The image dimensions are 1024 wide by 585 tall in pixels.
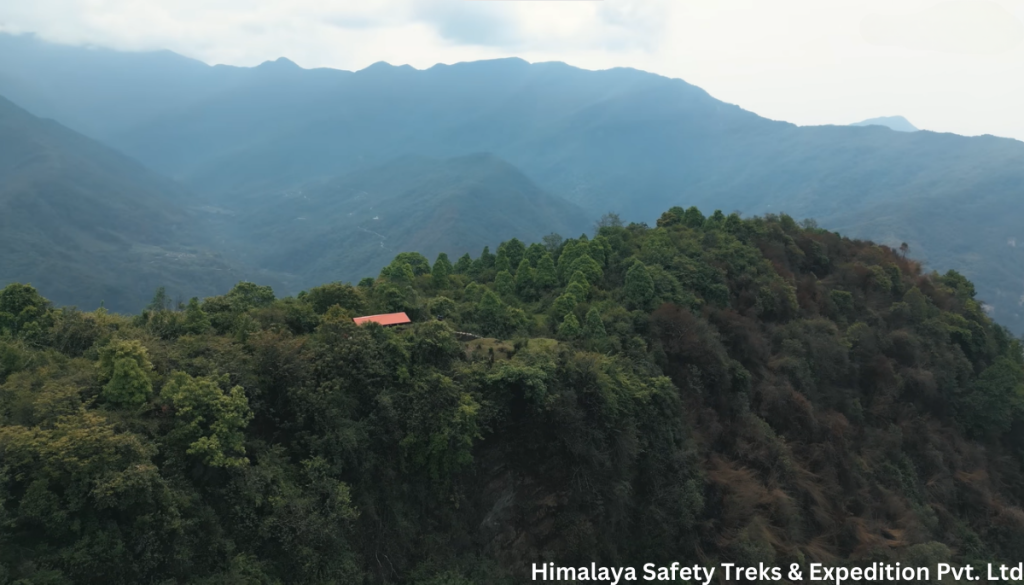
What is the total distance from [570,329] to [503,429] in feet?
22.1

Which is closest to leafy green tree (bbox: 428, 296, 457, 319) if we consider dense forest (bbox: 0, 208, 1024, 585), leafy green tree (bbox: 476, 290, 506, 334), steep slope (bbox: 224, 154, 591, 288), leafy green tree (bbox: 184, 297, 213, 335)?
dense forest (bbox: 0, 208, 1024, 585)

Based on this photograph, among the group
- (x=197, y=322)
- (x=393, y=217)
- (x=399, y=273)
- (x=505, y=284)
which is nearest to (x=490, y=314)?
(x=505, y=284)

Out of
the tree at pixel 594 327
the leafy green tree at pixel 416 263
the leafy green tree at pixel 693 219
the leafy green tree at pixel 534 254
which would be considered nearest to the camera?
the tree at pixel 594 327

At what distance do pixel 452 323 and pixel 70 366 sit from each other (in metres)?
11.7

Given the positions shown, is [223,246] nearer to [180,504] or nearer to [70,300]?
[70,300]

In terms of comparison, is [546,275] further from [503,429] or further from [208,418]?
[208,418]

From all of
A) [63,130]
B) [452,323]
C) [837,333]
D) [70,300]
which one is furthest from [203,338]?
[63,130]

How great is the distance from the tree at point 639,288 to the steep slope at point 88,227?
79.7 metres

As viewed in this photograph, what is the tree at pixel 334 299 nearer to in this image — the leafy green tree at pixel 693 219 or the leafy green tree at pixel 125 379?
the leafy green tree at pixel 125 379

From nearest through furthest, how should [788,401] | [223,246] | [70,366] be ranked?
[70,366], [788,401], [223,246]

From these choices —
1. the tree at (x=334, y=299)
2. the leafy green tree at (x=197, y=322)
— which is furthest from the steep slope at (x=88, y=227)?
the leafy green tree at (x=197, y=322)

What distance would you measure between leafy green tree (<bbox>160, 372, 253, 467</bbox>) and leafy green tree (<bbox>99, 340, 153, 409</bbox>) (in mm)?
439

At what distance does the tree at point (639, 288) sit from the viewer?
86.9 feet

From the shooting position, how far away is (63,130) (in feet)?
497
